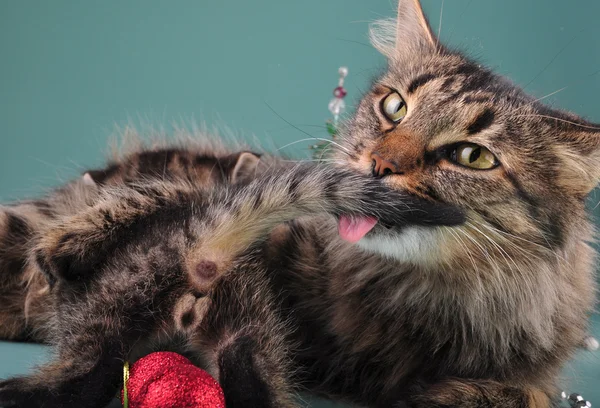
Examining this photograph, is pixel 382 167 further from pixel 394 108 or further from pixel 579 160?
pixel 579 160

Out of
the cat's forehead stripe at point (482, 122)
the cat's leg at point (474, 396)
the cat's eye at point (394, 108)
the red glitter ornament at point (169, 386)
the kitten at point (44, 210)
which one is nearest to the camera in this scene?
the red glitter ornament at point (169, 386)

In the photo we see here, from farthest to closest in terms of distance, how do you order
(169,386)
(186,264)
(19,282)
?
(19,282) < (186,264) < (169,386)

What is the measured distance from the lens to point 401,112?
4.08 ft

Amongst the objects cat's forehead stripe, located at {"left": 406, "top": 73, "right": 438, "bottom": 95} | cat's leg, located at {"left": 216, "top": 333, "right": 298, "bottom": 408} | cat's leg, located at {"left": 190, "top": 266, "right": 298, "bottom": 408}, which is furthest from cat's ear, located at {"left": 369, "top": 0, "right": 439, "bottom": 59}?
cat's leg, located at {"left": 216, "top": 333, "right": 298, "bottom": 408}

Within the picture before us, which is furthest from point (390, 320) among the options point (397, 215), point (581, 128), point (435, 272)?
point (581, 128)

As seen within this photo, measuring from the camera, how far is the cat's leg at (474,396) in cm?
100

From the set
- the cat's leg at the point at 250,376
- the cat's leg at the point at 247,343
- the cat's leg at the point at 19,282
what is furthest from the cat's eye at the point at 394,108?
the cat's leg at the point at 19,282

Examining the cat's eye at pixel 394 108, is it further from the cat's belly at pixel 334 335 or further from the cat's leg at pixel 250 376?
the cat's leg at pixel 250 376

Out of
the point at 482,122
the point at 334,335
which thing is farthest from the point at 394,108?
the point at 334,335

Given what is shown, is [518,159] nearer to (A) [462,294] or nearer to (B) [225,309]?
(A) [462,294]

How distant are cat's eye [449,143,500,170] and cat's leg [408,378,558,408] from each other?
35 cm

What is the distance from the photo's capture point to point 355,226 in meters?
1.03

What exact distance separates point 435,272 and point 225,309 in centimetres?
36

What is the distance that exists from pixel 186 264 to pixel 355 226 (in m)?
0.27
